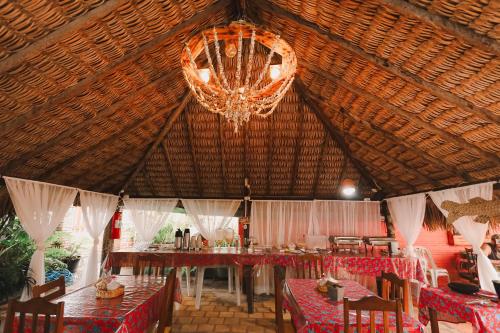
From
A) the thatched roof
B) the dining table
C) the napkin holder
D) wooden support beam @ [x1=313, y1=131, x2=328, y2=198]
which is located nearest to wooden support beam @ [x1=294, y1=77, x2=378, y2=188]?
the thatched roof

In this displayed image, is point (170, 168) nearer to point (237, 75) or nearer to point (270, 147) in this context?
point (270, 147)

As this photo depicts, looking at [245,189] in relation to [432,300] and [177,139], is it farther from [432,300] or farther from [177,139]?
[432,300]

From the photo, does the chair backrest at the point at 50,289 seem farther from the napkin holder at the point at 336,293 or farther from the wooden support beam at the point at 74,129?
the napkin holder at the point at 336,293

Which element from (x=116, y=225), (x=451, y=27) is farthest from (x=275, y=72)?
(x=116, y=225)

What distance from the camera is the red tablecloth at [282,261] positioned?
16.1 ft

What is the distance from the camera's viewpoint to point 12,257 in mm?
5141

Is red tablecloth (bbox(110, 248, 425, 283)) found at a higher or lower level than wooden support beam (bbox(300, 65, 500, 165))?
lower

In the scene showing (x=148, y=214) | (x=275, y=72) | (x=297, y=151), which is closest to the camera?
(x=275, y=72)

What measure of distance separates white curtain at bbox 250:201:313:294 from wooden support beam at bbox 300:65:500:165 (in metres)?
3.50

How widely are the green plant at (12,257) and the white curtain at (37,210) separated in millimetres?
677

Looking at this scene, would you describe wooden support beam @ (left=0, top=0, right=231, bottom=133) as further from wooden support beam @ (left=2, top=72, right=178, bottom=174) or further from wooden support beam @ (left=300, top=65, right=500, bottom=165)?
wooden support beam @ (left=300, top=65, right=500, bottom=165)

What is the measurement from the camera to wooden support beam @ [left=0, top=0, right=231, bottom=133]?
9.78 ft

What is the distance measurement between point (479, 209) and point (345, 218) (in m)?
3.77

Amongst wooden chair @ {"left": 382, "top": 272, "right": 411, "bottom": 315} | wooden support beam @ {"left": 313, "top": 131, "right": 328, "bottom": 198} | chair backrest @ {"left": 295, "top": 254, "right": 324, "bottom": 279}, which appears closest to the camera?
wooden chair @ {"left": 382, "top": 272, "right": 411, "bottom": 315}
